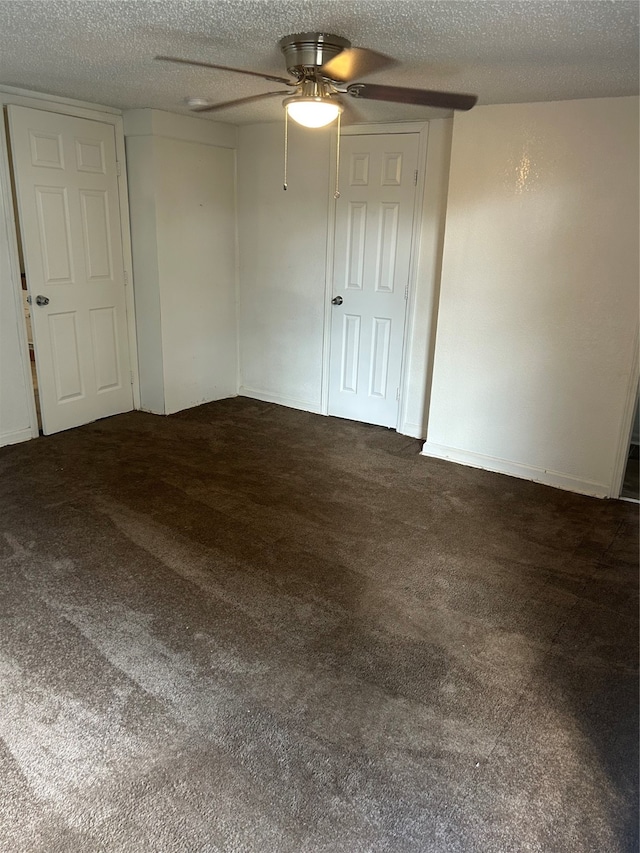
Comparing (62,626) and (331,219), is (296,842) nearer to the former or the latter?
(62,626)

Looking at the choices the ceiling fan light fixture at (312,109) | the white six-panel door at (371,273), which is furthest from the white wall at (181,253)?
the ceiling fan light fixture at (312,109)

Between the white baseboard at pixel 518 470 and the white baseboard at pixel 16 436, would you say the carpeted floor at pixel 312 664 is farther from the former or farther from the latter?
the white baseboard at pixel 16 436

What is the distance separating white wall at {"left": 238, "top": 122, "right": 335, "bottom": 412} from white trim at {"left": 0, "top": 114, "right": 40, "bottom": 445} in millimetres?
1731

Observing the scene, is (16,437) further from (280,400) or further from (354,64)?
(354,64)

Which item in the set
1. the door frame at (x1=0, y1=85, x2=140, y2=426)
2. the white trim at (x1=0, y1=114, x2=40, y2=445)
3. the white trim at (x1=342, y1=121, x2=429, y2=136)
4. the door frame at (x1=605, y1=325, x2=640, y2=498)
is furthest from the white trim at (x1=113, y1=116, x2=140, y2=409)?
the door frame at (x1=605, y1=325, x2=640, y2=498)

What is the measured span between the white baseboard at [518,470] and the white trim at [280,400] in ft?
3.63

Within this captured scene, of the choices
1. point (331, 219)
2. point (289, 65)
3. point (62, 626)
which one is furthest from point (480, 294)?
point (62, 626)

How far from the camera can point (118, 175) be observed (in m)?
4.27

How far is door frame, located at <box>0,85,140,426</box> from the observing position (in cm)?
361

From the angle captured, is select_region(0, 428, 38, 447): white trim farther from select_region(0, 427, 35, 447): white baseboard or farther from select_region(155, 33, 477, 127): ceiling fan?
select_region(155, 33, 477, 127): ceiling fan

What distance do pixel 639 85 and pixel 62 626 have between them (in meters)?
3.35

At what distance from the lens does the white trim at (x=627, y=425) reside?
10.6ft

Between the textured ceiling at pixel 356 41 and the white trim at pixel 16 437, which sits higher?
the textured ceiling at pixel 356 41

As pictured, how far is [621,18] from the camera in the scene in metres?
1.91
